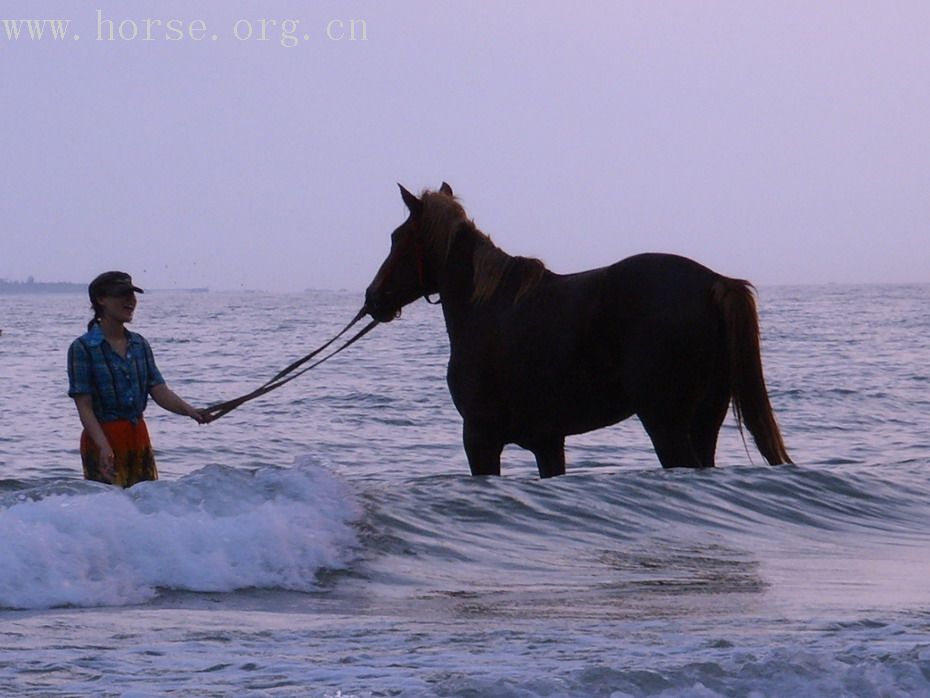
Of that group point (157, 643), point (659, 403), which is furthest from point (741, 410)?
point (157, 643)

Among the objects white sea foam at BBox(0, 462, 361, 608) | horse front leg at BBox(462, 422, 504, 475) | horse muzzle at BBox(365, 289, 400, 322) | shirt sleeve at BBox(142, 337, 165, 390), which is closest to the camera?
white sea foam at BBox(0, 462, 361, 608)

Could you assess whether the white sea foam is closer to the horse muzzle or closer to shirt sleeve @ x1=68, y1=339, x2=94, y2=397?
shirt sleeve @ x1=68, y1=339, x2=94, y2=397

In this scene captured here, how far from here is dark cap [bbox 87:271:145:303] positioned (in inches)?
242

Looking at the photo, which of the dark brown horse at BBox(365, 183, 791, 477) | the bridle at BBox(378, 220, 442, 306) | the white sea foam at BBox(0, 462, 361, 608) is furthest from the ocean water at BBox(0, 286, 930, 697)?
the bridle at BBox(378, 220, 442, 306)

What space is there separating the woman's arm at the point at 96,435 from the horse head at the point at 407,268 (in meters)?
2.04

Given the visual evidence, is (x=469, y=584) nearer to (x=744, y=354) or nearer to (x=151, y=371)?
(x=151, y=371)

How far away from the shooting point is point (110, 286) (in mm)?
6172

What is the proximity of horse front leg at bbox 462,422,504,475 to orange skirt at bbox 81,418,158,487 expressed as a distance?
1795 millimetres

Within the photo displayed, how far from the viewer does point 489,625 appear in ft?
14.0

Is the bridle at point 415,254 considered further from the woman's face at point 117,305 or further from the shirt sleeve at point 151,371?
the woman's face at point 117,305

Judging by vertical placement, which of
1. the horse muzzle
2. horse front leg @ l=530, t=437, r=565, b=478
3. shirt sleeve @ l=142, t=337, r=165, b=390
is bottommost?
horse front leg @ l=530, t=437, r=565, b=478

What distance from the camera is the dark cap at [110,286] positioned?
6.16 m

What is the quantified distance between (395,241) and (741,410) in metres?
2.20

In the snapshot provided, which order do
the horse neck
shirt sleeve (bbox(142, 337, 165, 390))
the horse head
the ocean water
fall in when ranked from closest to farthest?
the ocean water
shirt sleeve (bbox(142, 337, 165, 390))
the horse neck
the horse head
